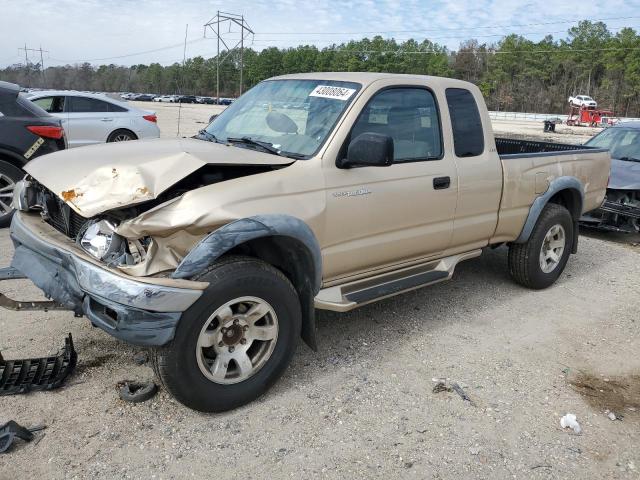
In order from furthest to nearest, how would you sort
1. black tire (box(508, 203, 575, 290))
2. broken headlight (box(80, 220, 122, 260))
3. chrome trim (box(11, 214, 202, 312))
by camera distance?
black tire (box(508, 203, 575, 290))
broken headlight (box(80, 220, 122, 260))
chrome trim (box(11, 214, 202, 312))

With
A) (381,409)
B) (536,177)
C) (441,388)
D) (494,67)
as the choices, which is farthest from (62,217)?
(494,67)

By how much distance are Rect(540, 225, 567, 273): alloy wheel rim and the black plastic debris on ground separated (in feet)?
14.1

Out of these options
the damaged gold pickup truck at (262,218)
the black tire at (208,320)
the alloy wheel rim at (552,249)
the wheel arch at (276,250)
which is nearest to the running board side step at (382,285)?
the damaged gold pickup truck at (262,218)

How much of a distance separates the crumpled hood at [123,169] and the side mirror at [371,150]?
1.38ft

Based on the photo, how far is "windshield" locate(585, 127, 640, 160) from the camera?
8898 mm

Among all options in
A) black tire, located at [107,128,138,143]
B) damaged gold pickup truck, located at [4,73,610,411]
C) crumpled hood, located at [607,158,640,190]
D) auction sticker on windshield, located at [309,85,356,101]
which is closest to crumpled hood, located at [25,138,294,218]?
damaged gold pickup truck, located at [4,73,610,411]

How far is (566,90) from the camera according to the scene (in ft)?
304

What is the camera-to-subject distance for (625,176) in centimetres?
811

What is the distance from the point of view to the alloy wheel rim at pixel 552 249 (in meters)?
5.60

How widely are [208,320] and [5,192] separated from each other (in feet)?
16.6

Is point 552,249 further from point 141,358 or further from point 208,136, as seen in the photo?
point 141,358

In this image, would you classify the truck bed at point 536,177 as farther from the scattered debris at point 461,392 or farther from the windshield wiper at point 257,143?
the windshield wiper at point 257,143

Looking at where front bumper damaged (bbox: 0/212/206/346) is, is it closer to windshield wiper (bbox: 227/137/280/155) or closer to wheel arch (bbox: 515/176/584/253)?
windshield wiper (bbox: 227/137/280/155)

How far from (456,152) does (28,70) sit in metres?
115
